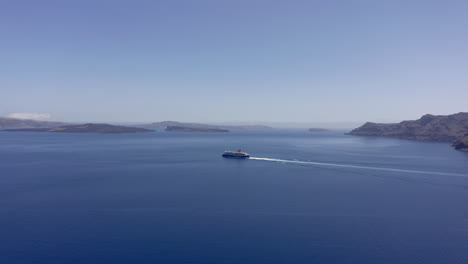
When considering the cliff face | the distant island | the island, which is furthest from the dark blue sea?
the cliff face

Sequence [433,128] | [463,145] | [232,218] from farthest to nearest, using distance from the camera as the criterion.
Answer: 1. [433,128]
2. [463,145]
3. [232,218]

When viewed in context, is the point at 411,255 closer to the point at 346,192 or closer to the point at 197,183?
the point at 346,192

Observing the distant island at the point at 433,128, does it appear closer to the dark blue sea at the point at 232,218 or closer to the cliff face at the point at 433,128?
the cliff face at the point at 433,128

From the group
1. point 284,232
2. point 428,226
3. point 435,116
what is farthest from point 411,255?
point 435,116

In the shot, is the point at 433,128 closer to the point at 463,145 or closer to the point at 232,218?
the point at 463,145

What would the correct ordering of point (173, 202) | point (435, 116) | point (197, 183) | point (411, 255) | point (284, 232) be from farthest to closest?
point (435, 116)
point (197, 183)
point (173, 202)
point (284, 232)
point (411, 255)

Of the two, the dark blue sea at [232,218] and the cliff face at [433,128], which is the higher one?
the cliff face at [433,128]

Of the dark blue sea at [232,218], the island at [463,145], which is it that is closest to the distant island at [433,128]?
the island at [463,145]

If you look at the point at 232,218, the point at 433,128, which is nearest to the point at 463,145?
the point at 433,128

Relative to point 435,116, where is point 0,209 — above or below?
below
